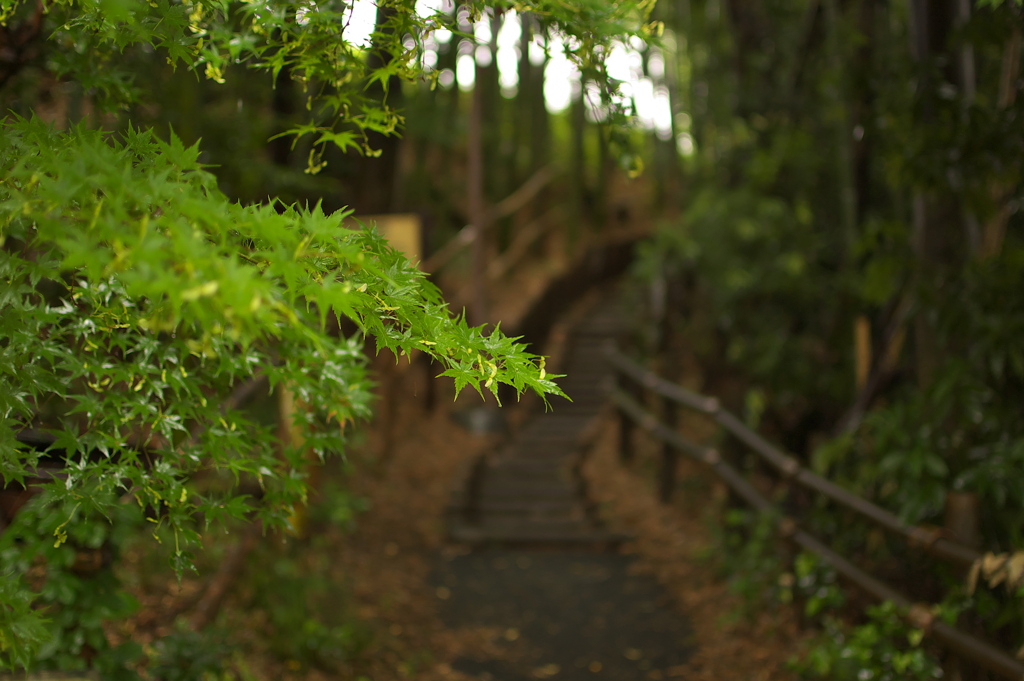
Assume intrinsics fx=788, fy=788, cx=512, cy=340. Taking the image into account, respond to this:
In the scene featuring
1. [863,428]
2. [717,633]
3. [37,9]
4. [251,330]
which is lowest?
[717,633]

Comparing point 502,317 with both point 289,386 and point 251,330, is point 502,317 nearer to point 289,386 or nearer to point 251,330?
point 289,386

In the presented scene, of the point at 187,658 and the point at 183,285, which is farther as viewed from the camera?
the point at 187,658

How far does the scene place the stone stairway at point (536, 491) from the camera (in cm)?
652

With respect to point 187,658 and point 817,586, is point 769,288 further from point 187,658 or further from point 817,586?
point 187,658

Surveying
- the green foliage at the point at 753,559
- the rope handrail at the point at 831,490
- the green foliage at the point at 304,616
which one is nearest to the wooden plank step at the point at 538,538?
the green foliage at the point at 753,559

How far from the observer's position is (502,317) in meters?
11.7

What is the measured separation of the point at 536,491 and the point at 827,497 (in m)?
3.12

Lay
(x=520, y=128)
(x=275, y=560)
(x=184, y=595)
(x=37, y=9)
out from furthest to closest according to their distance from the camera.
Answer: (x=520, y=128) → (x=275, y=560) → (x=184, y=595) → (x=37, y=9)

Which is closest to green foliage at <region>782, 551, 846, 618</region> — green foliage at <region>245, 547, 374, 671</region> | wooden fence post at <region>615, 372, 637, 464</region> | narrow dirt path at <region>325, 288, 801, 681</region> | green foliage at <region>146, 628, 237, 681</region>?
narrow dirt path at <region>325, 288, 801, 681</region>

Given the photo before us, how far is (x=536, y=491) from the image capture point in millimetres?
7254

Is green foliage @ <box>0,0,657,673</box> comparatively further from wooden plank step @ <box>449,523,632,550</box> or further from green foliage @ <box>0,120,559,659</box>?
wooden plank step @ <box>449,523,632,550</box>

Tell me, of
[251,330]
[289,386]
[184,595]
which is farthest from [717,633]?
[251,330]

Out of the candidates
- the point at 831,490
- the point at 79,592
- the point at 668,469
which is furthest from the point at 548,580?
the point at 79,592

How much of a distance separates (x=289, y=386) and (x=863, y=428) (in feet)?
12.8
